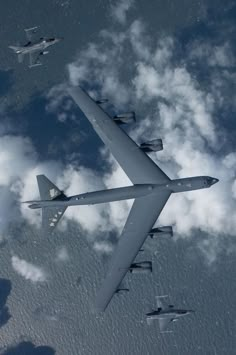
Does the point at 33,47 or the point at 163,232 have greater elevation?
the point at 33,47

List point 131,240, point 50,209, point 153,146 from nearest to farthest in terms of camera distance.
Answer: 1. point 131,240
2. point 153,146
3. point 50,209

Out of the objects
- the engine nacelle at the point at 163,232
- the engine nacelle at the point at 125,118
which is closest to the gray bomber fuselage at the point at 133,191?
the engine nacelle at the point at 163,232

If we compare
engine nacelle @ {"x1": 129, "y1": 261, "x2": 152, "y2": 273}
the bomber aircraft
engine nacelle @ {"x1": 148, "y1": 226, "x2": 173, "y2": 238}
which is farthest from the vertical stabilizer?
engine nacelle @ {"x1": 129, "y1": 261, "x2": 152, "y2": 273}

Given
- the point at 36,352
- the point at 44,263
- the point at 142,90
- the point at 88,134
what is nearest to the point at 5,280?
the point at 44,263

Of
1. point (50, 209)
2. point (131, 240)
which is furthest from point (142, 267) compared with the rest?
point (50, 209)

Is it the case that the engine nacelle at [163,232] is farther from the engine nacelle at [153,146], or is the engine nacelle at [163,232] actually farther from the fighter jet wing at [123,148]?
the engine nacelle at [153,146]

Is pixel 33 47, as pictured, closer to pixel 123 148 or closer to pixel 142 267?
pixel 123 148
